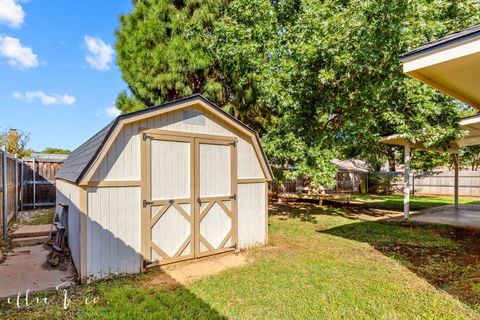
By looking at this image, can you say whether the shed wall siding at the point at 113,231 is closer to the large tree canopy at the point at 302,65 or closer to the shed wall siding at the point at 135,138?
Result: the shed wall siding at the point at 135,138

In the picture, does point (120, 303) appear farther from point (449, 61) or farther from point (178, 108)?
point (449, 61)

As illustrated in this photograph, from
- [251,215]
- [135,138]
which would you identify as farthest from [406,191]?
[135,138]

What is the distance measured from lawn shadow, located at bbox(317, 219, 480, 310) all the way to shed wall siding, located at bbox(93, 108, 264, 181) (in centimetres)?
368

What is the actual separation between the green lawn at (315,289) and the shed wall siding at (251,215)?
0.98 ft

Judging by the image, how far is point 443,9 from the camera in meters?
8.34

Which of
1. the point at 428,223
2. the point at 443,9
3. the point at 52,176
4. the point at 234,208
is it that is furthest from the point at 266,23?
the point at 52,176

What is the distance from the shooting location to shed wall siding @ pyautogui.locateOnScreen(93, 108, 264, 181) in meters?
4.46

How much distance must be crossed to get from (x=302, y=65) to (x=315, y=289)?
6.45m

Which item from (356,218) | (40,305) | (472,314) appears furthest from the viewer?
(356,218)

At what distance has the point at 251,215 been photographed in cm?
615

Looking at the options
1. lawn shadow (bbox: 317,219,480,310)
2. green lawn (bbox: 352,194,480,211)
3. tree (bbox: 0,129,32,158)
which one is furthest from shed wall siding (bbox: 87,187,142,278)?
tree (bbox: 0,129,32,158)

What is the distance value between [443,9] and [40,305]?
1139cm

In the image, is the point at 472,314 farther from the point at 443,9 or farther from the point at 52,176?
the point at 52,176

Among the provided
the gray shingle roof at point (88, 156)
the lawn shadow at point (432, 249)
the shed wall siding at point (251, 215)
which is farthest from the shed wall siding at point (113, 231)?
the lawn shadow at point (432, 249)
